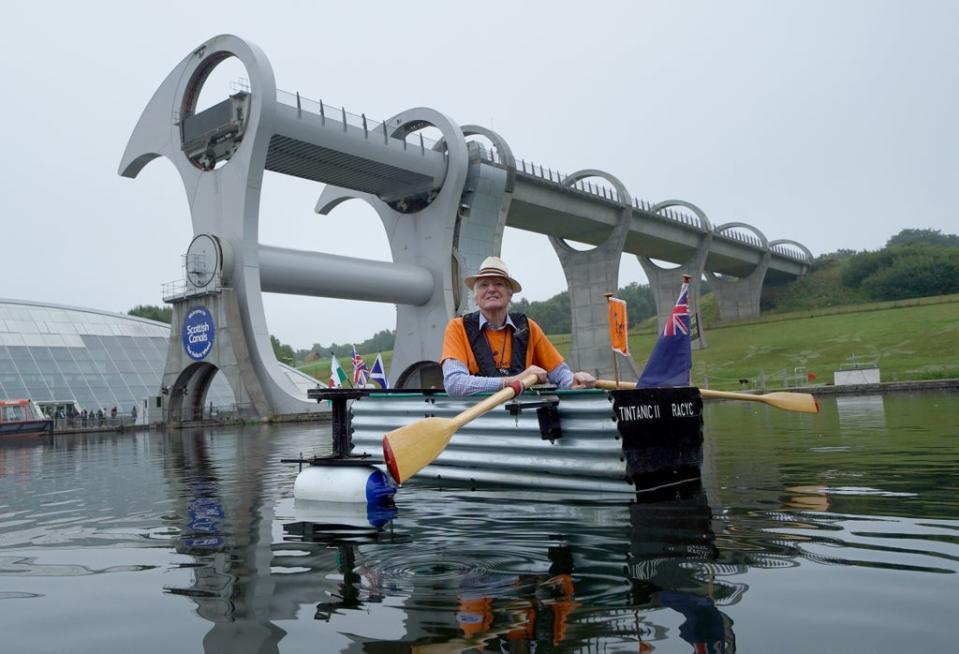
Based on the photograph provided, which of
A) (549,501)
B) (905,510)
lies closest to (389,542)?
(549,501)

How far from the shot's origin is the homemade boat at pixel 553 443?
6863mm

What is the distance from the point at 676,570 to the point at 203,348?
3832 centimetres

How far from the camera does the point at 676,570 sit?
14.4 ft

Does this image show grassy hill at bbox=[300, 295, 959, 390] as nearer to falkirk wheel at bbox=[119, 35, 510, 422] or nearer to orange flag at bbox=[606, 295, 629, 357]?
falkirk wheel at bbox=[119, 35, 510, 422]

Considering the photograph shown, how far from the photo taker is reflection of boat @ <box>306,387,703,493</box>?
685 cm

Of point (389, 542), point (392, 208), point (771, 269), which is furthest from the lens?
point (771, 269)

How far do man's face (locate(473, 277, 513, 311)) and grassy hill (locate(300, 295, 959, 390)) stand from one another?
38957mm

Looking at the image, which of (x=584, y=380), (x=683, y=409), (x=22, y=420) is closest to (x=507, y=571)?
(x=584, y=380)

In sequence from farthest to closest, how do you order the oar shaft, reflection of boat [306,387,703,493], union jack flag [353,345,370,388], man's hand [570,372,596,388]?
union jack flag [353,345,370,388] < man's hand [570,372,596,388] < reflection of boat [306,387,703,493] < the oar shaft

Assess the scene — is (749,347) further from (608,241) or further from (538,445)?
(538,445)

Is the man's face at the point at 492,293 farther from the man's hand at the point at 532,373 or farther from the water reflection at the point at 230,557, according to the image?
the water reflection at the point at 230,557

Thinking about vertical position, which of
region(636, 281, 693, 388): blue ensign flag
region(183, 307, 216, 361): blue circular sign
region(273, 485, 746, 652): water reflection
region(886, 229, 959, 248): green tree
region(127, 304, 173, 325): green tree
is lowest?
region(273, 485, 746, 652): water reflection

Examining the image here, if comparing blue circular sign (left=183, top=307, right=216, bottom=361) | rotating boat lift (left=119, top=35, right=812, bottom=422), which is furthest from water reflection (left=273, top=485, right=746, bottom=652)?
blue circular sign (left=183, top=307, right=216, bottom=361)

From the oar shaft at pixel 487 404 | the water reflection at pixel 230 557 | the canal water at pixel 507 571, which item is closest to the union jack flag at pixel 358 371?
the water reflection at pixel 230 557
